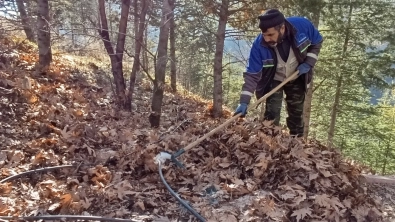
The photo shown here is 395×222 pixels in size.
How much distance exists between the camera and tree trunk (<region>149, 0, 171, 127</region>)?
5918 mm

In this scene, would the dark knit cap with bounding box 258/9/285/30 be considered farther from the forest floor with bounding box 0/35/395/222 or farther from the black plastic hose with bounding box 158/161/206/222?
the black plastic hose with bounding box 158/161/206/222

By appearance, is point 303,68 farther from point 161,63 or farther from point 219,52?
point 219,52

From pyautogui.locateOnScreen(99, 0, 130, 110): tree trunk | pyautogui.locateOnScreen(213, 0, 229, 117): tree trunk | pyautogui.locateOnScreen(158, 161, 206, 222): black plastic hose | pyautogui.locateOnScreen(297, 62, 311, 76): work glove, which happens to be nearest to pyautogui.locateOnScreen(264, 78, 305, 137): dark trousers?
pyautogui.locateOnScreen(297, 62, 311, 76): work glove

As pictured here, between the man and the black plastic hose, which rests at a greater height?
the man

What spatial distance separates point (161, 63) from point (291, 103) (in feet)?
8.24

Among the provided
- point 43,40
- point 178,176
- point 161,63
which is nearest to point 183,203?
point 178,176

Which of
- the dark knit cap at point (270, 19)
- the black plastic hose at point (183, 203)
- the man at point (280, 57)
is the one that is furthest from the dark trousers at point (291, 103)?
the black plastic hose at point (183, 203)

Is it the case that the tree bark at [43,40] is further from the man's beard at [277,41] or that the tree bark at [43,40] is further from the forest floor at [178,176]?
the man's beard at [277,41]

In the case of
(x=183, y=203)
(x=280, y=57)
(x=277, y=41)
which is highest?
(x=277, y=41)

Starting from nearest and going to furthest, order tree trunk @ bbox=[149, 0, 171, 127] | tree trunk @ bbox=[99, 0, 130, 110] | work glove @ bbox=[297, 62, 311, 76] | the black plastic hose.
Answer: the black plastic hose
work glove @ bbox=[297, 62, 311, 76]
tree trunk @ bbox=[149, 0, 171, 127]
tree trunk @ bbox=[99, 0, 130, 110]

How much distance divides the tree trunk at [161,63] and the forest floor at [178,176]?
129 cm

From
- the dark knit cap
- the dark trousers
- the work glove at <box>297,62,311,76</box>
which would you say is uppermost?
the dark knit cap

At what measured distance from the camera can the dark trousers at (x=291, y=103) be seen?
16.9 ft

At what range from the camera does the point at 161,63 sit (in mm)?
6324
